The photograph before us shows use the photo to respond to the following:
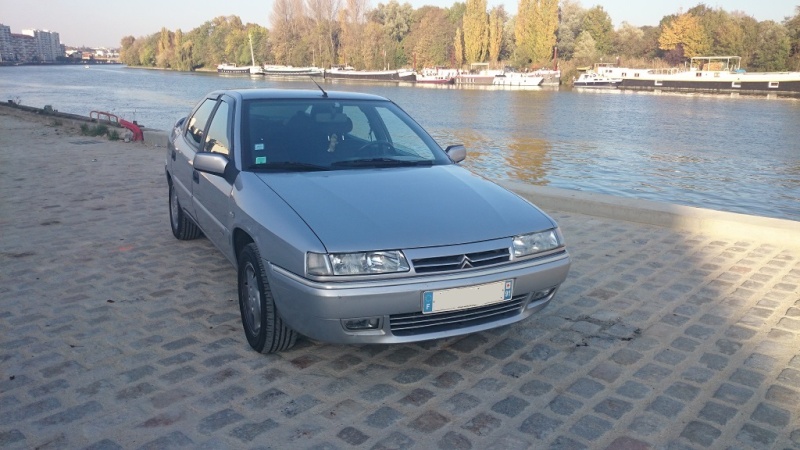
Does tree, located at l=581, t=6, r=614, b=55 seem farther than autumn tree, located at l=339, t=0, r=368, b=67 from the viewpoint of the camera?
No

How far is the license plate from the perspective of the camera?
3.11 meters

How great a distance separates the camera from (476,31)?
92.0 metres

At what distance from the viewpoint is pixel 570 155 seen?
22.0m

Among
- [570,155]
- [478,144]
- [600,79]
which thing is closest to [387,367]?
[570,155]

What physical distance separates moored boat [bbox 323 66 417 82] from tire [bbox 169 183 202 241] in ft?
277

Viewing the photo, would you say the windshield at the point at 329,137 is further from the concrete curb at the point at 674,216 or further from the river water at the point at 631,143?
the concrete curb at the point at 674,216

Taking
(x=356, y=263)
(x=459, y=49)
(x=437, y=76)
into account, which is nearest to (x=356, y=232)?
(x=356, y=263)

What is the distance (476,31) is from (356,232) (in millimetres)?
94157

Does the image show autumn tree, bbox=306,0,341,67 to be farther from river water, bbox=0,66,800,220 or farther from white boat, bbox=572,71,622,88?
Answer: river water, bbox=0,66,800,220

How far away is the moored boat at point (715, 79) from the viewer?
204 ft

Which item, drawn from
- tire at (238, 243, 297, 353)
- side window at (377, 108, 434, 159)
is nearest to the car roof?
side window at (377, 108, 434, 159)

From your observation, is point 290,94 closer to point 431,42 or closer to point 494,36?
point 494,36

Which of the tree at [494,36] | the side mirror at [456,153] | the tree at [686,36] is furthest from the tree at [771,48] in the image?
the side mirror at [456,153]

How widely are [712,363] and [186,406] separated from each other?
9.66ft
